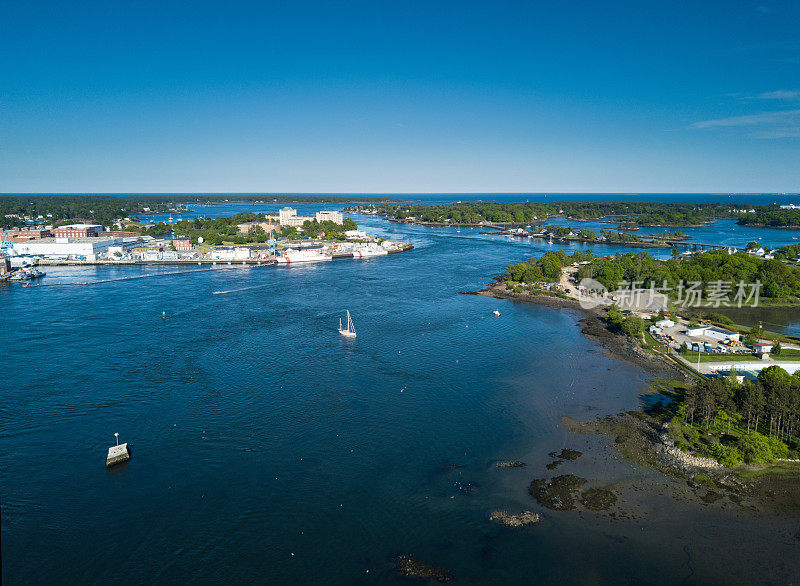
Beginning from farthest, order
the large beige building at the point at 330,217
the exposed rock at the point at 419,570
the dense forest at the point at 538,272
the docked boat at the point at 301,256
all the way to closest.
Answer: the large beige building at the point at 330,217
the docked boat at the point at 301,256
the dense forest at the point at 538,272
the exposed rock at the point at 419,570

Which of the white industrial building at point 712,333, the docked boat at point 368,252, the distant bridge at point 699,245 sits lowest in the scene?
the white industrial building at point 712,333

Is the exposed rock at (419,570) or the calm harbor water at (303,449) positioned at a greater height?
the calm harbor water at (303,449)

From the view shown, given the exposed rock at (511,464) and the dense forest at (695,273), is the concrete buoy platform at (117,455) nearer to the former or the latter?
the exposed rock at (511,464)

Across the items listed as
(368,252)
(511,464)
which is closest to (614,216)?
(368,252)

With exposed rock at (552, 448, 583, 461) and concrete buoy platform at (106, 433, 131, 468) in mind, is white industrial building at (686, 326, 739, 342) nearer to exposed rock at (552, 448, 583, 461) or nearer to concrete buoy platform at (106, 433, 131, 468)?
exposed rock at (552, 448, 583, 461)

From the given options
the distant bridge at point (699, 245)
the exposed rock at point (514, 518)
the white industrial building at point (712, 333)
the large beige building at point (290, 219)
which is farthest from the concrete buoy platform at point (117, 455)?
the large beige building at point (290, 219)

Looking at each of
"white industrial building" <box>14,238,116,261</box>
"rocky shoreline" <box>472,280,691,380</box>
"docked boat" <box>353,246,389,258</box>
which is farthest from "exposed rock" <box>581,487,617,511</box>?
"white industrial building" <box>14,238,116,261</box>

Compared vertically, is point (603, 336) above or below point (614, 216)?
below

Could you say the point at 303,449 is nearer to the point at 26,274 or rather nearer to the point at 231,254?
the point at 26,274
